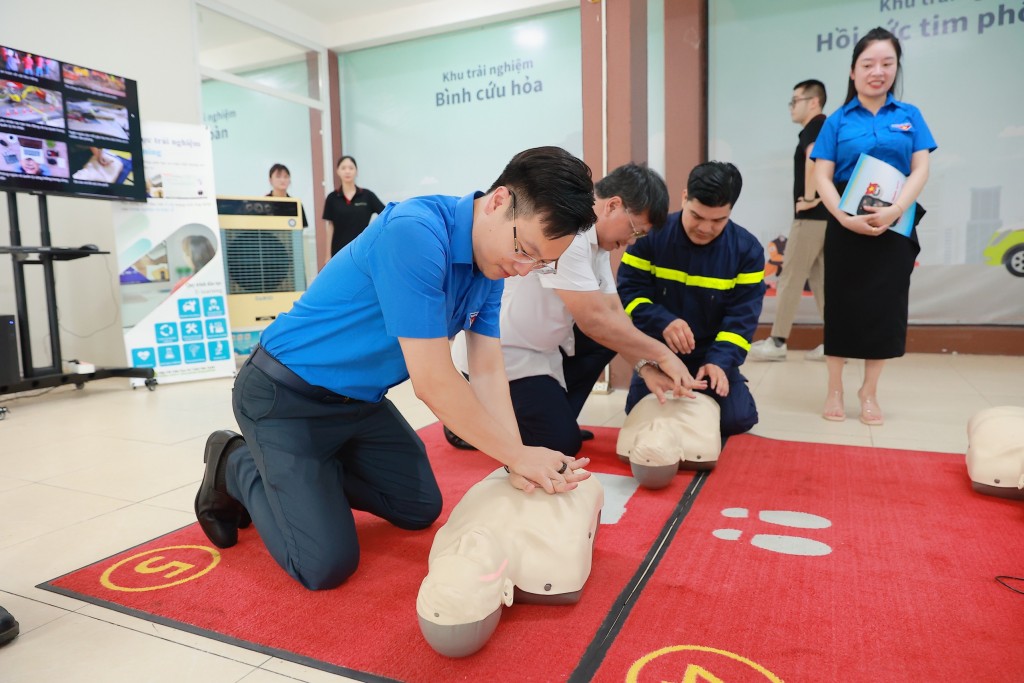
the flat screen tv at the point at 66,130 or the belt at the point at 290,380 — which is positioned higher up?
the flat screen tv at the point at 66,130

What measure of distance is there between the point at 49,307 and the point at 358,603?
311 centimetres

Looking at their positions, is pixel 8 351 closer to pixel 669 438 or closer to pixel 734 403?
pixel 669 438

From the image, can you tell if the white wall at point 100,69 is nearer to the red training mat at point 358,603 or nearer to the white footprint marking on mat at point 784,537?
the red training mat at point 358,603

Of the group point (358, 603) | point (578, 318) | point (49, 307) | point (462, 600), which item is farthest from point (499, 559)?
point (49, 307)

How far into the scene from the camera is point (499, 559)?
1.17 m

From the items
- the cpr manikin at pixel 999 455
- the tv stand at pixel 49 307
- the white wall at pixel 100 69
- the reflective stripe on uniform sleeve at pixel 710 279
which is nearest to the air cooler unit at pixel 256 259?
the white wall at pixel 100 69

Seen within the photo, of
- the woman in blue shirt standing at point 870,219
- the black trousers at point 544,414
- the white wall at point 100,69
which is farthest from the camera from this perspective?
the white wall at point 100,69

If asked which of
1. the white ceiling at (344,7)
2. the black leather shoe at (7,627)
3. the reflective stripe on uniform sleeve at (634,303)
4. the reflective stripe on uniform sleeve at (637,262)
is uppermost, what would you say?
the white ceiling at (344,7)

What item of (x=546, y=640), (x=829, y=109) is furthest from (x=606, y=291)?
(x=829, y=109)

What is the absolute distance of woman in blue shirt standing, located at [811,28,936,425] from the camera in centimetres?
239

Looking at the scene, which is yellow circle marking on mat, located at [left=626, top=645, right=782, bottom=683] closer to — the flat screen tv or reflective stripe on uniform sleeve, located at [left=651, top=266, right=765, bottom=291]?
reflective stripe on uniform sleeve, located at [left=651, top=266, right=765, bottom=291]

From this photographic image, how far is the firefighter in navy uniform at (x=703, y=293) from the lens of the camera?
218 centimetres

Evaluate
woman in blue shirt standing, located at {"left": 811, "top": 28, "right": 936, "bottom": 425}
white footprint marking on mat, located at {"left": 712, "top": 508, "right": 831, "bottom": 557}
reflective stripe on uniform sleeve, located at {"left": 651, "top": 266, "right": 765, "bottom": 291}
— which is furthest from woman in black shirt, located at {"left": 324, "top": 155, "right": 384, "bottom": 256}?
white footprint marking on mat, located at {"left": 712, "top": 508, "right": 831, "bottom": 557}

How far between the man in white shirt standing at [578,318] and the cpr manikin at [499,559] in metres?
0.67
